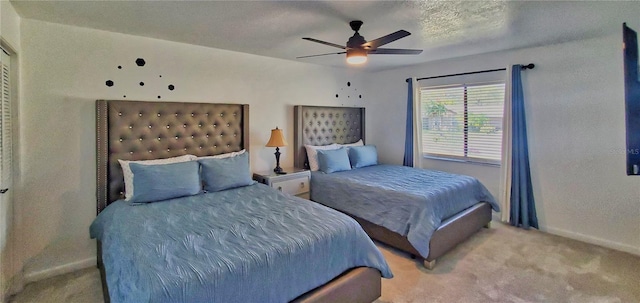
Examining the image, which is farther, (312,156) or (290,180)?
(312,156)

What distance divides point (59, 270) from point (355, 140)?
159 inches

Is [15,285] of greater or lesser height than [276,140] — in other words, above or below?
below

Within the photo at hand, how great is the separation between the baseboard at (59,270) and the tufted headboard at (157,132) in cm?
51

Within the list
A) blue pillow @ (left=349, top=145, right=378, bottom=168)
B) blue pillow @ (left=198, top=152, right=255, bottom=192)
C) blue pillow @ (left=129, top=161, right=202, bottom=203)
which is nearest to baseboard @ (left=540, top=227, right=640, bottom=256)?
blue pillow @ (left=349, top=145, right=378, bottom=168)

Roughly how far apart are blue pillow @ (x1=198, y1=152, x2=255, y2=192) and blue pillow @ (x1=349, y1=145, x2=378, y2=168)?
1746 mm

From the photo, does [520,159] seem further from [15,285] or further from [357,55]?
[15,285]

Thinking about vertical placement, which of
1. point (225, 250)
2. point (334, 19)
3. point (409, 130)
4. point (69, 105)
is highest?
point (334, 19)

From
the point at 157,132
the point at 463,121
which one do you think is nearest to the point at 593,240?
the point at 463,121

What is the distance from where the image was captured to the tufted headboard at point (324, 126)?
4289 millimetres

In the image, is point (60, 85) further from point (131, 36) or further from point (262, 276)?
point (262, 276)

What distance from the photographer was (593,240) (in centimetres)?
326

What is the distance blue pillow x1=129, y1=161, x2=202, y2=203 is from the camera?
2564mm

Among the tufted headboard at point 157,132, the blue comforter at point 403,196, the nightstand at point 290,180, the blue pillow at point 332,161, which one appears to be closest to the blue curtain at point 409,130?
the blue comforter at point 403,196

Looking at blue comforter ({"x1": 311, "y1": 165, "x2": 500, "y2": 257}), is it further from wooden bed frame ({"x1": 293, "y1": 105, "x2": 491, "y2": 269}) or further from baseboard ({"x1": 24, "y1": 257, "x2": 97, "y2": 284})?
baseboard ({"x1": 24, "y1": 257, "x2": 97, "y2": 284})
